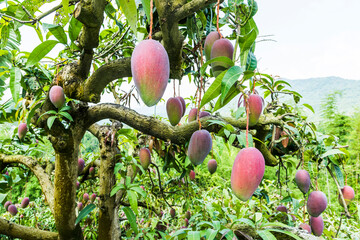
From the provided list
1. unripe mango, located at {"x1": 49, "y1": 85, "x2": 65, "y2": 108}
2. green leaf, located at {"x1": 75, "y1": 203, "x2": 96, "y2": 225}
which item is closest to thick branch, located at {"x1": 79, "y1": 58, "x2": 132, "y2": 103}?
unripe mango, located at {"x1": 49, "y1": 85, "x2": 65, "y2": 108}

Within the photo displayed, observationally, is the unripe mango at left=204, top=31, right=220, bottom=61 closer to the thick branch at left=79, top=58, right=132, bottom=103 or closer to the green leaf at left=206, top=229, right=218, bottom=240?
the thick branch at left=79, top=58, right=132, bottom=103

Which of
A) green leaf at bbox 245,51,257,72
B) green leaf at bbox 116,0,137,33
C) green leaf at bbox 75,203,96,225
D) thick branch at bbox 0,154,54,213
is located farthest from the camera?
thick branch at bbox 0,154,54,213

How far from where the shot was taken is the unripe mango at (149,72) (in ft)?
1.15

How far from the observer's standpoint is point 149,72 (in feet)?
1.15

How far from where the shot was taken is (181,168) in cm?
139

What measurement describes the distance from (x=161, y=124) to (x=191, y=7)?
563 millimetres

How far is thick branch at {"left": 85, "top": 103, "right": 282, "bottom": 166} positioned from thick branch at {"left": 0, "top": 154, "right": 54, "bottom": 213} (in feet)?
1.70

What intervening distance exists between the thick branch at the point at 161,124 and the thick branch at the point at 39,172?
1.70ft

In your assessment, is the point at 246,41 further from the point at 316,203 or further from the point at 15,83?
the point at 15,83

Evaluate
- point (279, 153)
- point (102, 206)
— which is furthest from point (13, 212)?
point (279, 153)

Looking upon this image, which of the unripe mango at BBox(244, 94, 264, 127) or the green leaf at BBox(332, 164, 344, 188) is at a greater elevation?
the unripe mango at BBox(244, 94, 264, 127)

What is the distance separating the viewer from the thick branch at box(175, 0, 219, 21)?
0.41 metres

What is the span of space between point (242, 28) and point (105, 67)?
52 cm

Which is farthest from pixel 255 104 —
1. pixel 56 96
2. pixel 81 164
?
pixel 81 164
